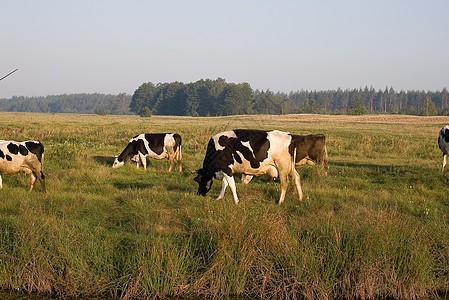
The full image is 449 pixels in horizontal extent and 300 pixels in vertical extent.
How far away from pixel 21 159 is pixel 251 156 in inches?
259

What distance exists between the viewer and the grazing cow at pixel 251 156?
1173 cm

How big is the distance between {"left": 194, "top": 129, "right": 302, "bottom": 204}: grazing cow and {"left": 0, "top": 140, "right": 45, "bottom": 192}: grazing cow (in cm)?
478

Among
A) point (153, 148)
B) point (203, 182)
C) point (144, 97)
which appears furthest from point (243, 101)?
point (203, 182)

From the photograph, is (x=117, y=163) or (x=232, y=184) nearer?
(x=232, y=184)

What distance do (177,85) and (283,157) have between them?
13554cm

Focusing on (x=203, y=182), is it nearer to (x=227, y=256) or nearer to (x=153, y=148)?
(x=227, y=256)

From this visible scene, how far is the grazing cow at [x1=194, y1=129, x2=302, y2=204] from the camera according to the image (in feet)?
38.5

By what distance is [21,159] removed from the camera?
41.5 ft

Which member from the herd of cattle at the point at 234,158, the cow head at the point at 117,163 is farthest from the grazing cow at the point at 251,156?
the cow head at the point at 117,163

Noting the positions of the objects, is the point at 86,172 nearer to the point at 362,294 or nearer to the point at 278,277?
the point at 278,277

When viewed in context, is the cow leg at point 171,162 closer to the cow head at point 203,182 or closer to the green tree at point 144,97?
the cow head at point 203,182

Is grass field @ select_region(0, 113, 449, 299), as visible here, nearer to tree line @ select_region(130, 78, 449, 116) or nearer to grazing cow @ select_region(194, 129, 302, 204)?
grazing cow @ select_region(194, 129, 302, 204)

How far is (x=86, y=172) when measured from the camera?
581 inches

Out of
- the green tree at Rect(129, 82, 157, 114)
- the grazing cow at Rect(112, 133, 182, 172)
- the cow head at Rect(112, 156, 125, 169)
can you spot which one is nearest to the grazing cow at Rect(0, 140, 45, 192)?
the cow head at Rect(112, 156, 125, 169)
